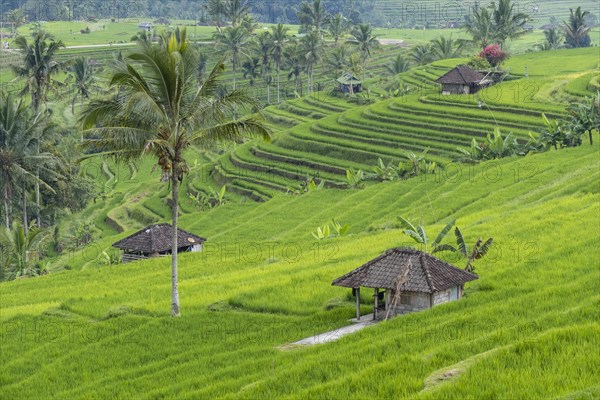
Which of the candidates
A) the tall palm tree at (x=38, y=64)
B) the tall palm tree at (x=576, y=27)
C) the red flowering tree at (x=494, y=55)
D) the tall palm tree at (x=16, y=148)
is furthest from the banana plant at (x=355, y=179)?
the tall palm tree at (x=576, y=27)

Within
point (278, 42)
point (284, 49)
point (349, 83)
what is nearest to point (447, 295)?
point (349, 83)

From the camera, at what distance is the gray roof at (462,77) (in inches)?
2598

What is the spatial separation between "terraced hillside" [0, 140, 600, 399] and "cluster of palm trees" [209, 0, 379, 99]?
164 feet

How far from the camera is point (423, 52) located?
98.1m

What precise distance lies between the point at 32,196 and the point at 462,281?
35.9m

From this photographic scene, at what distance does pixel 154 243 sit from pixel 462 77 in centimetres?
3429

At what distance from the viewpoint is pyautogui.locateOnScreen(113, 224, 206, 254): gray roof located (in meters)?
38.5

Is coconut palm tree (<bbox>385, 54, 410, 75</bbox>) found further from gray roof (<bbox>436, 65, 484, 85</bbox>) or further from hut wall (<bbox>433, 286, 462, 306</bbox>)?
hut wall (<bbox>433, 286, 462, 306</bbox>)

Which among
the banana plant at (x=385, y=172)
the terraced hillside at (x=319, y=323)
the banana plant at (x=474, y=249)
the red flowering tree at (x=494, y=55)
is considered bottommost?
the banana plant at (x=385, y=172)

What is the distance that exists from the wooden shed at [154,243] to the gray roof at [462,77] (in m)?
32.1

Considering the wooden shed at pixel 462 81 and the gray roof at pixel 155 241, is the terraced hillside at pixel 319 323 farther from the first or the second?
the wooden shed at pixel 462 81

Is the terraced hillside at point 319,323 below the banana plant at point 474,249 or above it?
below

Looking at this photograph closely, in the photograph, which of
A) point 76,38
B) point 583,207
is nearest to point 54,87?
point 583,207

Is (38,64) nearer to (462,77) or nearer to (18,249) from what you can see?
(18,249)
